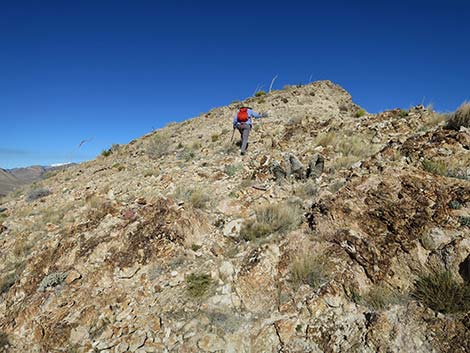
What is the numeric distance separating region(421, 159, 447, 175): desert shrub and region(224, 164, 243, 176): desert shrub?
4.82m

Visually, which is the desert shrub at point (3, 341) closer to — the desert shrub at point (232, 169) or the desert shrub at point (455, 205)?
the desert shrub at point (232, 169)

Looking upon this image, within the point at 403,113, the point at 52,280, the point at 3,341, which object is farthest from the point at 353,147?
the point at 3,341

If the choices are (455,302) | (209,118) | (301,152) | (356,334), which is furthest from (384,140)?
(209,118)

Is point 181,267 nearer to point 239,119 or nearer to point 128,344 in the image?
point 128,344

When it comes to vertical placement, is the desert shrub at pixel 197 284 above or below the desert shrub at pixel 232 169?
below

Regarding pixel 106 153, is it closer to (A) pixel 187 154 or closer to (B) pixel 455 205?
(A) pixel 187 154

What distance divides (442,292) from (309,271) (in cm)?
169

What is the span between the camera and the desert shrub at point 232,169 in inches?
348

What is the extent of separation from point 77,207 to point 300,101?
54.8 feet

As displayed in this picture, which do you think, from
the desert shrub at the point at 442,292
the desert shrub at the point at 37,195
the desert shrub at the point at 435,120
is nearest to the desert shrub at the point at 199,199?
the desert shrub at the point at 442,292

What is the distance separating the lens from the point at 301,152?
9.47 m

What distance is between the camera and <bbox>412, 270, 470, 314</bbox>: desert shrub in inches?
137

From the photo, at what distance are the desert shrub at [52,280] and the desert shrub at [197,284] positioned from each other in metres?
2.57

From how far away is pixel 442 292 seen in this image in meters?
3.67
